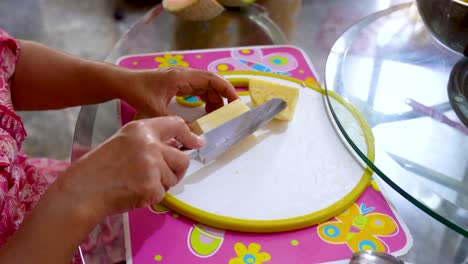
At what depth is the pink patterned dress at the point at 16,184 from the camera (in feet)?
1.82

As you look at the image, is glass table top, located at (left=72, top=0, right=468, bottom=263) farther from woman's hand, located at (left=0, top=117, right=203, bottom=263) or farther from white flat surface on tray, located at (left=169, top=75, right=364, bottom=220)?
woman's hand, located at (left=0, top=117, right=203, bottom=263)

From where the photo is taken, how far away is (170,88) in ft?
2.23

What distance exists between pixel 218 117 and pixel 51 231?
0.79 ft

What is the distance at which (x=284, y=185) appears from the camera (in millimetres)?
585

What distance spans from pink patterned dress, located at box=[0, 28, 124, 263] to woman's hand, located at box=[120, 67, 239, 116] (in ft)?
0.55

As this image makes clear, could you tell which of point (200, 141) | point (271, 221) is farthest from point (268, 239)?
point (200, 141)

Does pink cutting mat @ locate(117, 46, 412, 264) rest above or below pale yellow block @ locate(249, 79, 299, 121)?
below

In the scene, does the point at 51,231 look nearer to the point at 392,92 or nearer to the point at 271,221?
the point at 271,221

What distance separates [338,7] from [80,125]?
757 millimetres

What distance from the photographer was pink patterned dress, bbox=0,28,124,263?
0.55m

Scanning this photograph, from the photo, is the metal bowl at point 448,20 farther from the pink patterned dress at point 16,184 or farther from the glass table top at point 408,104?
the pink patterned dress at point 16,184

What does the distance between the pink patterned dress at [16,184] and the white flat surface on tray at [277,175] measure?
0.09 m

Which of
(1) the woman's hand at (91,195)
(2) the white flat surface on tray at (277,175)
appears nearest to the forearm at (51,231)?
(1) the woman's hand at (91,195)

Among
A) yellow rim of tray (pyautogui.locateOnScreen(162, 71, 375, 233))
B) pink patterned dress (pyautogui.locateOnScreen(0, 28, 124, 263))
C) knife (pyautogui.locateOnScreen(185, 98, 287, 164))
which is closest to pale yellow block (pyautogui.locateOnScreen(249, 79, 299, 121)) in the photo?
knife (pyautogui.locateOnScreen(185, 98, 287, 164))
